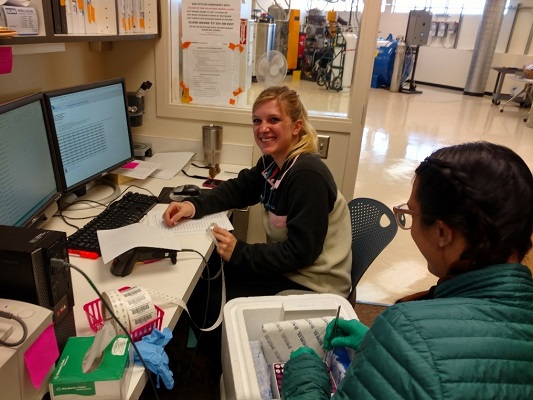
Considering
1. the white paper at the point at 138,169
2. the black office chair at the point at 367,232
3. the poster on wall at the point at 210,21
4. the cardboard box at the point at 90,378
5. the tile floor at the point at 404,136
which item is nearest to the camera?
the cardboard box at the point at 90,378

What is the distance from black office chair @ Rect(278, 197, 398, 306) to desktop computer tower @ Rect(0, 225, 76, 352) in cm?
87

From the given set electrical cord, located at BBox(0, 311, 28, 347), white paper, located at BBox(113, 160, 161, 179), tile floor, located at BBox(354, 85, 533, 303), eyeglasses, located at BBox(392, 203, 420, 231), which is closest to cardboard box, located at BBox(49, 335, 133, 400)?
electrical cord, located at BBox(0, 311, 28, 347)

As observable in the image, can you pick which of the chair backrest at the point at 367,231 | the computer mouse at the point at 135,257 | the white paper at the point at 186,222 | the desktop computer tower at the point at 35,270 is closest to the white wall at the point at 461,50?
the chair backrest at the point at 367,231

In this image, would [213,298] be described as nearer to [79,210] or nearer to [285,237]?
[285,237]

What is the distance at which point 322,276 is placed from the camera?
1606 millimetres

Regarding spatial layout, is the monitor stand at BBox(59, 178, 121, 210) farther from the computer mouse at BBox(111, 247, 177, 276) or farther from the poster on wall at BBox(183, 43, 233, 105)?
the poster on wall at BBox(183, 43, 233, 105)

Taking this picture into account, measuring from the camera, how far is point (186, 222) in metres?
1.66

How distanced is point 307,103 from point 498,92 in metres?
7.87

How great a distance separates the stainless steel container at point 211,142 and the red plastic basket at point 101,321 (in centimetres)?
134

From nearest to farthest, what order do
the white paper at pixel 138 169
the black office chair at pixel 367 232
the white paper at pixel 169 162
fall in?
the black office chair at pixel 367 232 < the white paper at pixel 138 169 < the white paper at pixel 169 162

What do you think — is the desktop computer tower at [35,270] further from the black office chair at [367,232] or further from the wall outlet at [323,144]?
the wall outlet at [323,144]

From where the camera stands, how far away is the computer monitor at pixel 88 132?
1.53m

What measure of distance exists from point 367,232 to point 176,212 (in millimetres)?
768

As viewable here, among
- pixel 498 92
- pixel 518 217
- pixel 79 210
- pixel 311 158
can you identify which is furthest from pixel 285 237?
pixel 498 92
